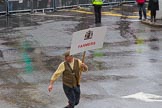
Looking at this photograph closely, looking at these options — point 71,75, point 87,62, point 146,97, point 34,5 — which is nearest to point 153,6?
point 34,5

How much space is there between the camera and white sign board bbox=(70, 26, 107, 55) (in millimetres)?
9360

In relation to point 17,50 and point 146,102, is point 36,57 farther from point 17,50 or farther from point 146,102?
point 146,102

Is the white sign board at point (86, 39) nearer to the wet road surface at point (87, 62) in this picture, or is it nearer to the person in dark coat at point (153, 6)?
the wet road surface at point (87, 62)

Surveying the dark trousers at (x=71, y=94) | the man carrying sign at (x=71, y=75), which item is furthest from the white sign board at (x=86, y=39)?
the dark trousers at (x=71, y=94)

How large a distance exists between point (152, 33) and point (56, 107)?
11.4 metres

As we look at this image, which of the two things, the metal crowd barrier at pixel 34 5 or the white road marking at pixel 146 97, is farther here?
the metal crowd barrier at pixel 34 5

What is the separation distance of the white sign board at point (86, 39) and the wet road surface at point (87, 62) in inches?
55.4

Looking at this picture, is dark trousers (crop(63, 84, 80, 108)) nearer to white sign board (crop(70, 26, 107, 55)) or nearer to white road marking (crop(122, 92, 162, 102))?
white sign board (crop(70, 26, 107, 55))

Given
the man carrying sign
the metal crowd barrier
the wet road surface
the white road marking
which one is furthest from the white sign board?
the metal crowd barrier

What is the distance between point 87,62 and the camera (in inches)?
578

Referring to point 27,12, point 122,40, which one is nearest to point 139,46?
point 122,40

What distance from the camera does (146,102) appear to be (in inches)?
413

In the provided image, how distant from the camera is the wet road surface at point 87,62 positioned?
35.2 feet

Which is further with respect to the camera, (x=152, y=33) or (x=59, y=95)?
(x=152, y=33)
